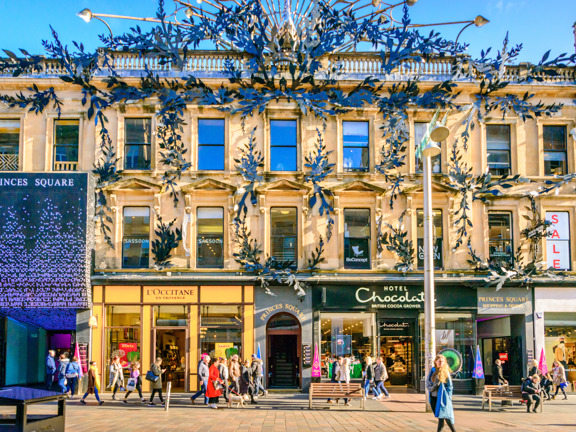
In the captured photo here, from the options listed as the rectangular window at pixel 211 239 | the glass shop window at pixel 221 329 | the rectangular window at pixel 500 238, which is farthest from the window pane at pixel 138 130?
the rectangular window at pixel 500 238

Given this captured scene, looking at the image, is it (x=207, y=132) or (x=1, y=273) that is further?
(x=207, y=132)

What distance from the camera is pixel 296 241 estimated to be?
2775 centimetres

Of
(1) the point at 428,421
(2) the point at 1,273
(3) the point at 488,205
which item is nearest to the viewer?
(1) the point at 428,421

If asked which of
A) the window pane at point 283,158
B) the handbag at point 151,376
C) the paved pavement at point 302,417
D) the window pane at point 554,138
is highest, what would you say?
the window pane at point 554,138

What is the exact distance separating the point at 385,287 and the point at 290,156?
21.1ft

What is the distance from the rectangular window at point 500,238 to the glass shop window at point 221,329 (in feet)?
34.0

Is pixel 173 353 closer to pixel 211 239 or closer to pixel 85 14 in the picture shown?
pixel 211 239

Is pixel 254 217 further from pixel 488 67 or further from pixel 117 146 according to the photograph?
pixel 488 67

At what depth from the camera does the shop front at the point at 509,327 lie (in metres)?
27.7

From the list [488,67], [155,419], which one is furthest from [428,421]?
[488,67]

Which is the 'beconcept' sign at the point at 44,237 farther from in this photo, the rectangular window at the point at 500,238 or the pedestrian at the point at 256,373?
the rectangular window at the point at 500,238

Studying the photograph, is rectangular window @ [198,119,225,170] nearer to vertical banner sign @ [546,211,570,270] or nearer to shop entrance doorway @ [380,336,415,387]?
shop entrance doorway @ [380,336,415,387]

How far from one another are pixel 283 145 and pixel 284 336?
762 centimetres

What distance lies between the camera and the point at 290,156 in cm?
2822
